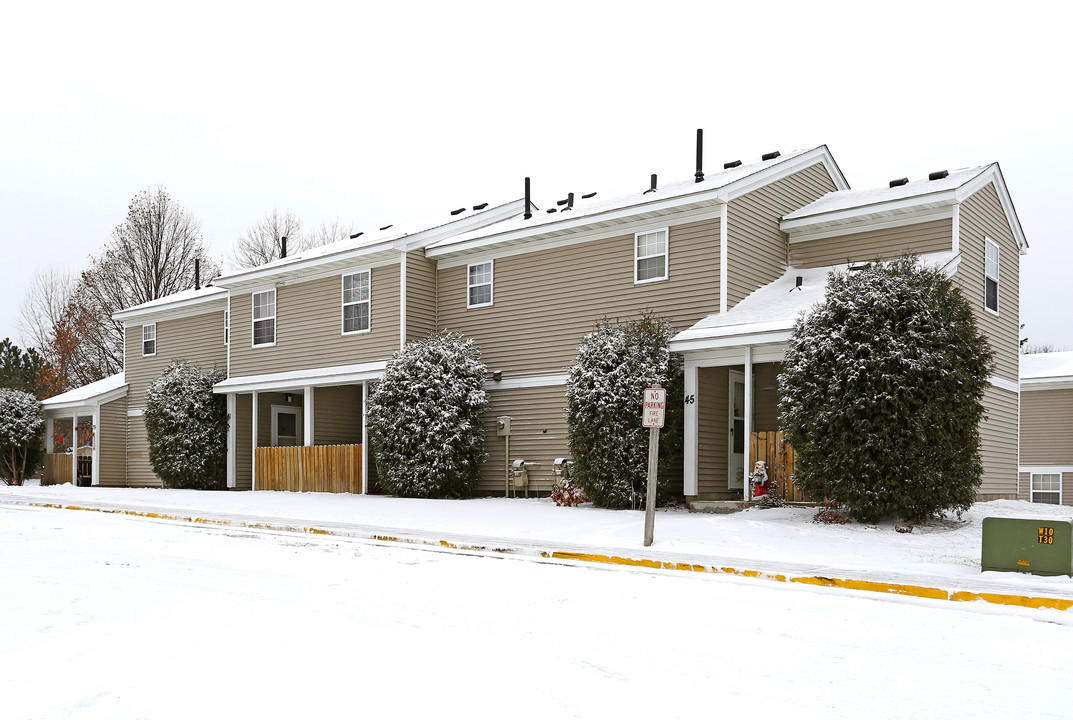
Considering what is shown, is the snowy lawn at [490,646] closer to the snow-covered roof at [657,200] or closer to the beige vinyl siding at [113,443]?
the snow-covered roof at [657,200]

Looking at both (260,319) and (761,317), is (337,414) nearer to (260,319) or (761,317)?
(260,319)

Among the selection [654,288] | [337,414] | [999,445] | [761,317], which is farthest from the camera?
[337,414]

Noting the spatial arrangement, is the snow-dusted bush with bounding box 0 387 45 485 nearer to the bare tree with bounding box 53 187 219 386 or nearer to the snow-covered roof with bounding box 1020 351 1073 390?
the bare tree with bounding box 53 187 219 386

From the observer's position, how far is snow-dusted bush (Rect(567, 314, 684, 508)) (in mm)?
16406

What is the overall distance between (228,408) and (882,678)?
76.7 ft

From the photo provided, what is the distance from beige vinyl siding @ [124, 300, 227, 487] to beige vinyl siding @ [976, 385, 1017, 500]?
20.5 m

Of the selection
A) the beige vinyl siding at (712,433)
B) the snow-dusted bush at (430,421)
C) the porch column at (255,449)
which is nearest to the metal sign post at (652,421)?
the beige vinyl siding at (712,433)

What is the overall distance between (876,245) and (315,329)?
538 inches

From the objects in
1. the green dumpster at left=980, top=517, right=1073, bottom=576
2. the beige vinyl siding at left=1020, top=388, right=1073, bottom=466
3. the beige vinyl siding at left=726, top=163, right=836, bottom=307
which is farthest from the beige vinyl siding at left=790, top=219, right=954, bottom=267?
the beige vinyl siding at left=1020, top=388, right=1073, bottom=466

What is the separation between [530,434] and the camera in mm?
20547

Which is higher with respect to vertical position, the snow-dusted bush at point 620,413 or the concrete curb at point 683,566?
the snow-dusted bush at point 620,413

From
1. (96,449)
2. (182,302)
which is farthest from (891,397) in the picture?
(96,449)

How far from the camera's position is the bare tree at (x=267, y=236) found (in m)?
51.9

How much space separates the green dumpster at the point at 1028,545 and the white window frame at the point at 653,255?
976cm
